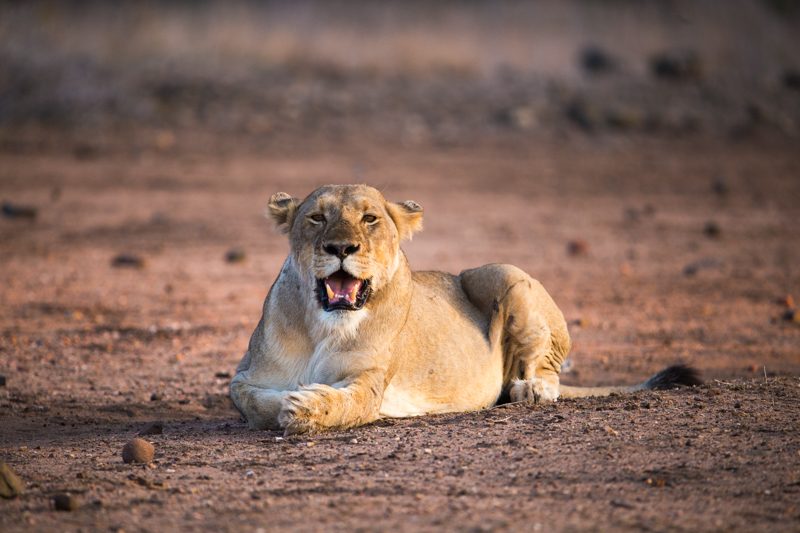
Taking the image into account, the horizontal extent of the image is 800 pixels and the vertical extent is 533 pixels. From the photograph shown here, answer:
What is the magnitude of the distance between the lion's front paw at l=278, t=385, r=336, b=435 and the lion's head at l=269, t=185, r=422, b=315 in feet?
1.38

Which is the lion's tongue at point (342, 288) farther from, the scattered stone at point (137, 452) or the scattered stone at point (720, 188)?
the scattered stone at point (720, 188)

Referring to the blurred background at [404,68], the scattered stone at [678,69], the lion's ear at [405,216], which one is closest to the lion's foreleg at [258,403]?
the lion's ear at [405,216]

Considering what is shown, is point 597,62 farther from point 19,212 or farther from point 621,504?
point 621,504

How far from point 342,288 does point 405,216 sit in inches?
26.9

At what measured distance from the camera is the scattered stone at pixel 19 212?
14516 millimetres

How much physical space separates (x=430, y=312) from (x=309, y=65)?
51.1ft

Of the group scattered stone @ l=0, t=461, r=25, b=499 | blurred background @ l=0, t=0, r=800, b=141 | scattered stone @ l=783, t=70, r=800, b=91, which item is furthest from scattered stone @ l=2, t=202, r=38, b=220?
scattered stone @ l=783, t=70, r=800, b=91

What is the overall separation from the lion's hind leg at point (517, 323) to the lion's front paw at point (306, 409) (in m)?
1.42

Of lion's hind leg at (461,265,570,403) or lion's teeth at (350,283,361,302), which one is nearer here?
lion's teeth at (350,283,361,302)

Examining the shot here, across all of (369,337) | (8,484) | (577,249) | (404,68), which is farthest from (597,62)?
(8,484)

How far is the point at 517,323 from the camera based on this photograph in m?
6.97

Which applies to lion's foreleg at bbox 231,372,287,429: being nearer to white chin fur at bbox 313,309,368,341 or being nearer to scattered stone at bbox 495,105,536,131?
white chin fur at bbox 313,309,368,341

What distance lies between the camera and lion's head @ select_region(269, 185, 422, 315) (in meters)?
5.80

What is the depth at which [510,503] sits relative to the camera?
478 centimetres
